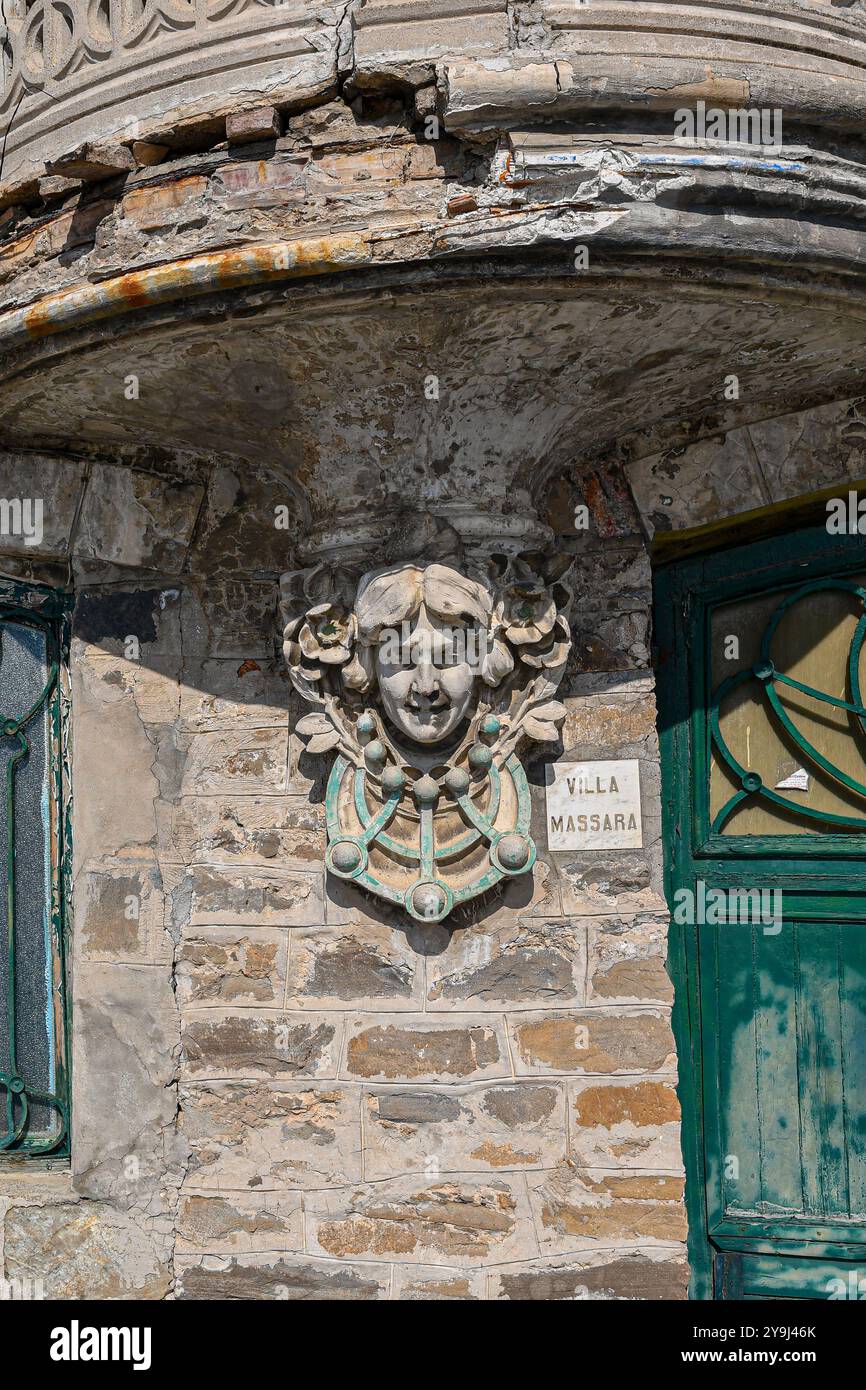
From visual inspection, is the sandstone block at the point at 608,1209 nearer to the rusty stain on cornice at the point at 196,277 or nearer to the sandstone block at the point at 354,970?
the sandstone block at the point at 354,970

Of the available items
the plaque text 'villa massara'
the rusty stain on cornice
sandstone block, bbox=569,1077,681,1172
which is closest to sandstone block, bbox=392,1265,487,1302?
sandstone block, bbox=569,1077,681,1172

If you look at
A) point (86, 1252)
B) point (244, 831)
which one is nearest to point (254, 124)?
point (244, 831)

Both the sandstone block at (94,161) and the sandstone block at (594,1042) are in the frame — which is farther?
the sandstone block at (594,1042)

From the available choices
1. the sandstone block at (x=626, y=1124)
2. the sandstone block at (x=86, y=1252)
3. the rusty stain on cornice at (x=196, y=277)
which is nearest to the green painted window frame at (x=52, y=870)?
the sandstone block at (x=86, y=1252)

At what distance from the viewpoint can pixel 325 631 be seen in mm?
3465

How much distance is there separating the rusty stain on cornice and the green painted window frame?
1044 mm

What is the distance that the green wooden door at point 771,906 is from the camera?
3561 millimetres

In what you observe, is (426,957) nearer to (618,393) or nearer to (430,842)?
(430,842)

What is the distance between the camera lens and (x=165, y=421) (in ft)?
11.5

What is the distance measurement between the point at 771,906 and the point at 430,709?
1156 millimetres

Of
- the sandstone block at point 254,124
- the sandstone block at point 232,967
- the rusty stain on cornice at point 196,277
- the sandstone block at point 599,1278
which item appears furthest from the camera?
the sandstone block at point 232,967

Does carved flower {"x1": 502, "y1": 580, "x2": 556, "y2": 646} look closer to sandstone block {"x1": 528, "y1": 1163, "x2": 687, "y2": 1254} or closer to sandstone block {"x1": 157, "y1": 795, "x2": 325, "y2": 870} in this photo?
sandstone block {"x1": 157, "y1": 795, "x2": 325, "y2": 870}

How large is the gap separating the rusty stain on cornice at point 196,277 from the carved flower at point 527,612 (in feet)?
3.23

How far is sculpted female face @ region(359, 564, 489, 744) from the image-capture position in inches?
130
